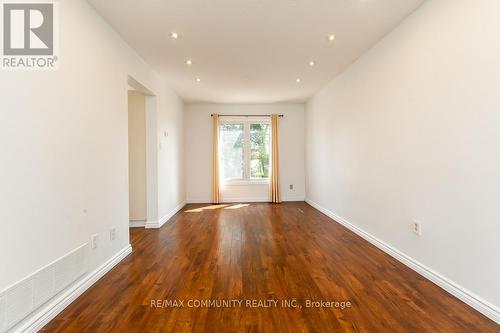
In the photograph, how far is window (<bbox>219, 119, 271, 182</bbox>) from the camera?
6.40m

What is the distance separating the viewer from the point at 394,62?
2707 millimetres

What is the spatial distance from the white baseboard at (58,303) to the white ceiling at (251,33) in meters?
2.49

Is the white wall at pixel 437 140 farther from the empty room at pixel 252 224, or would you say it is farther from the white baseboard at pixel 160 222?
the white baseboard at pixel 160 222

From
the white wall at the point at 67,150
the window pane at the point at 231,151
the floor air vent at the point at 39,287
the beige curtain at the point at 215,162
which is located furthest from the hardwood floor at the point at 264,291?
the window pane at the point at 231,151

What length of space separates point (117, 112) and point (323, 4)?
2.41m

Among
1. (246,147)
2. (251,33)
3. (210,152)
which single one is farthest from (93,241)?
(246,147)

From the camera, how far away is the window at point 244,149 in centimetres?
640

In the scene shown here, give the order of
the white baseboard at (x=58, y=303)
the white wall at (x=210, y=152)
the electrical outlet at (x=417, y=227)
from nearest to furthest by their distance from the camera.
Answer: the white baseboard at (x=58, y=303) < the electrical outlet at (x=417, y=227) < the white wall at (x=210, y=152)

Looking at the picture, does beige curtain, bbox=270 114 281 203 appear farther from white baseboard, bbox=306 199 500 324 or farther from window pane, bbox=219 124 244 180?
white baseboard, bbox=306 199 500 324

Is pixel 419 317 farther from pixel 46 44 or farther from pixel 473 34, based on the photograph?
pixel 46 44

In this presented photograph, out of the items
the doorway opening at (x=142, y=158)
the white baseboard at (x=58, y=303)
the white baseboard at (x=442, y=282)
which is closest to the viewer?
the white baseboard at (x=58, y=303)

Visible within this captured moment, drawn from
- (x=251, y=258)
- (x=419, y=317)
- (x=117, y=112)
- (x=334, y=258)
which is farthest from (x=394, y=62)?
(x=117, y=112)

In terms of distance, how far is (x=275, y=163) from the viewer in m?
6.23

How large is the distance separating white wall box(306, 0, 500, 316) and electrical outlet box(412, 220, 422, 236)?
52mm
